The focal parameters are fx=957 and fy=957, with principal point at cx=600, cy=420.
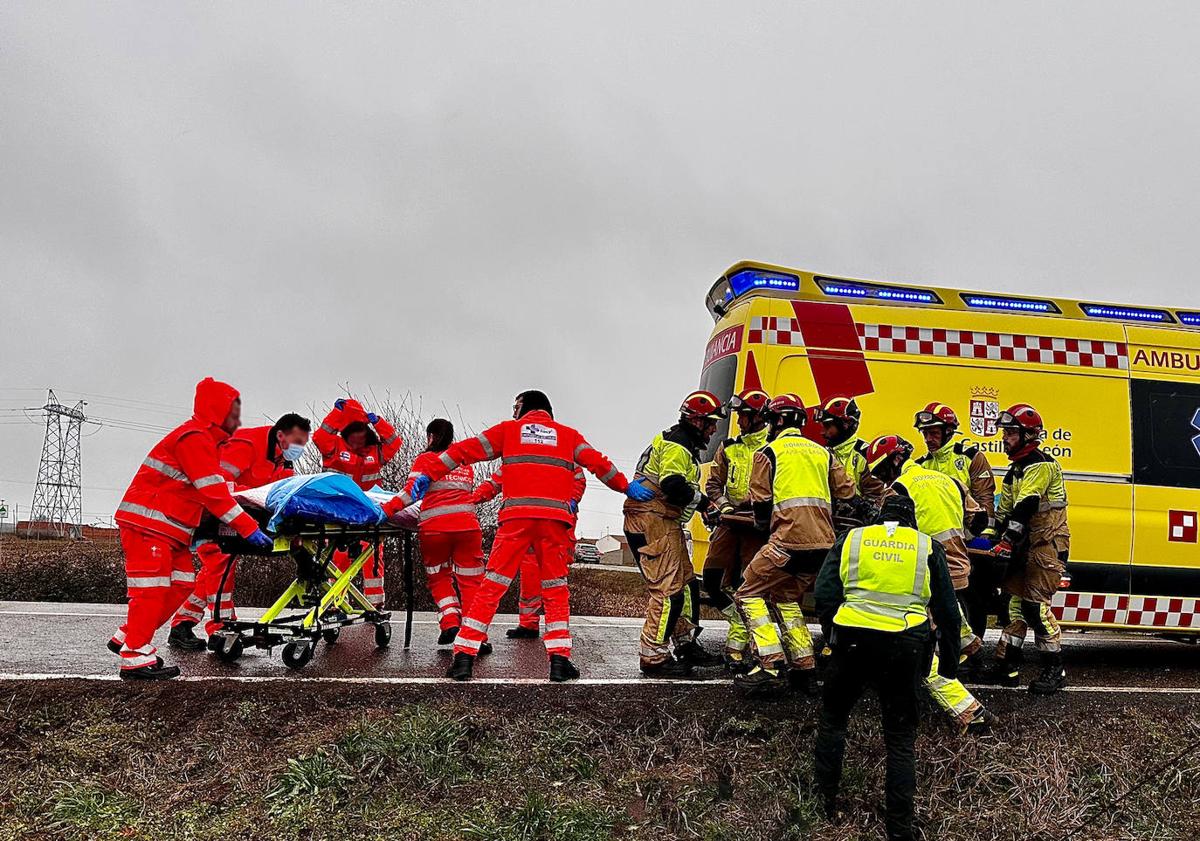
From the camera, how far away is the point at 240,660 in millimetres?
6473

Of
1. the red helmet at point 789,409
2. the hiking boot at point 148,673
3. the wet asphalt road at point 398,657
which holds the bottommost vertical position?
the wet asphalt road at point 398,657

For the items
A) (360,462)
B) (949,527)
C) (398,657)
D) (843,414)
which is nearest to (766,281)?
(843,414)

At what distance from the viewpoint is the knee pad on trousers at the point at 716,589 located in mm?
6824

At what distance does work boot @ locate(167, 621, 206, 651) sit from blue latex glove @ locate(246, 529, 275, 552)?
4.56 feet

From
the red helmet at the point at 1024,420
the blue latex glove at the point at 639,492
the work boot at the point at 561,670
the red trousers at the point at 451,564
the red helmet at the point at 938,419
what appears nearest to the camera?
the work boot at the point at 561,670

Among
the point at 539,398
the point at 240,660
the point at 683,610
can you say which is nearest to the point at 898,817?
the point at 683,610

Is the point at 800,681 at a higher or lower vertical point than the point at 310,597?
lower

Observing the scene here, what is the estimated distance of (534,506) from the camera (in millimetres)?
6094

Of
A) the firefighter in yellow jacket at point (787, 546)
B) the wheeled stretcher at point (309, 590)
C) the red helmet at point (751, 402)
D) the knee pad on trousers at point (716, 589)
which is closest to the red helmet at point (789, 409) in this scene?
the firefighter in yellow jacket at point (787, 546)

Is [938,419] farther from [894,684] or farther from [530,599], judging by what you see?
[530,599]

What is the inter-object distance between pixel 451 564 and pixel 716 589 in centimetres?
205

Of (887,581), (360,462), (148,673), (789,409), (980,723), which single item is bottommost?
(980,723)

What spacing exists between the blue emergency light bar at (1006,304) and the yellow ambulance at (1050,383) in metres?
0.01

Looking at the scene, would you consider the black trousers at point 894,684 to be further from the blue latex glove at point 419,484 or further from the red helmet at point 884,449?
the blue latex glove at point 419,484
